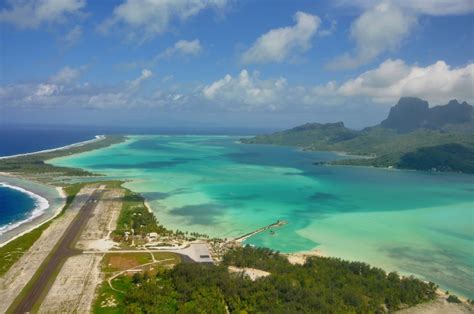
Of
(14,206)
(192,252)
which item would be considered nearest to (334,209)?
(192,252)

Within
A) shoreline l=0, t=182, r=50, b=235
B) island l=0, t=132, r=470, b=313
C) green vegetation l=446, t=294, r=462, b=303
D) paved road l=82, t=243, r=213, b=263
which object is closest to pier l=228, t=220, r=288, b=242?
island l=0, t=132, r=470, b=313

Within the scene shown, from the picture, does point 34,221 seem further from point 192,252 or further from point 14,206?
point 192,252

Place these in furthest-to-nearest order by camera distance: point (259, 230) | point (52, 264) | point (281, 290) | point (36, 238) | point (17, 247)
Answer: point (259, 230)
point (36, 238)
point (17, 247)
point (52, 264)
point (281, 290)

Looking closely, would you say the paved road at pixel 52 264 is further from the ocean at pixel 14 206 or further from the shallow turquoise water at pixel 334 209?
the shallow turquoise water at pixel 334 209

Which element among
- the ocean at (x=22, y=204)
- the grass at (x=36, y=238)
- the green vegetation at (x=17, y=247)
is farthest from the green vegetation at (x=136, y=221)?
the ocean at (x=22, y=204)

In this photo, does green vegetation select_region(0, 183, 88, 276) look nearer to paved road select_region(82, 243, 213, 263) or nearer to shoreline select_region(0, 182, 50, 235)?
shoreline select_region(0, 182, 50, 235)
